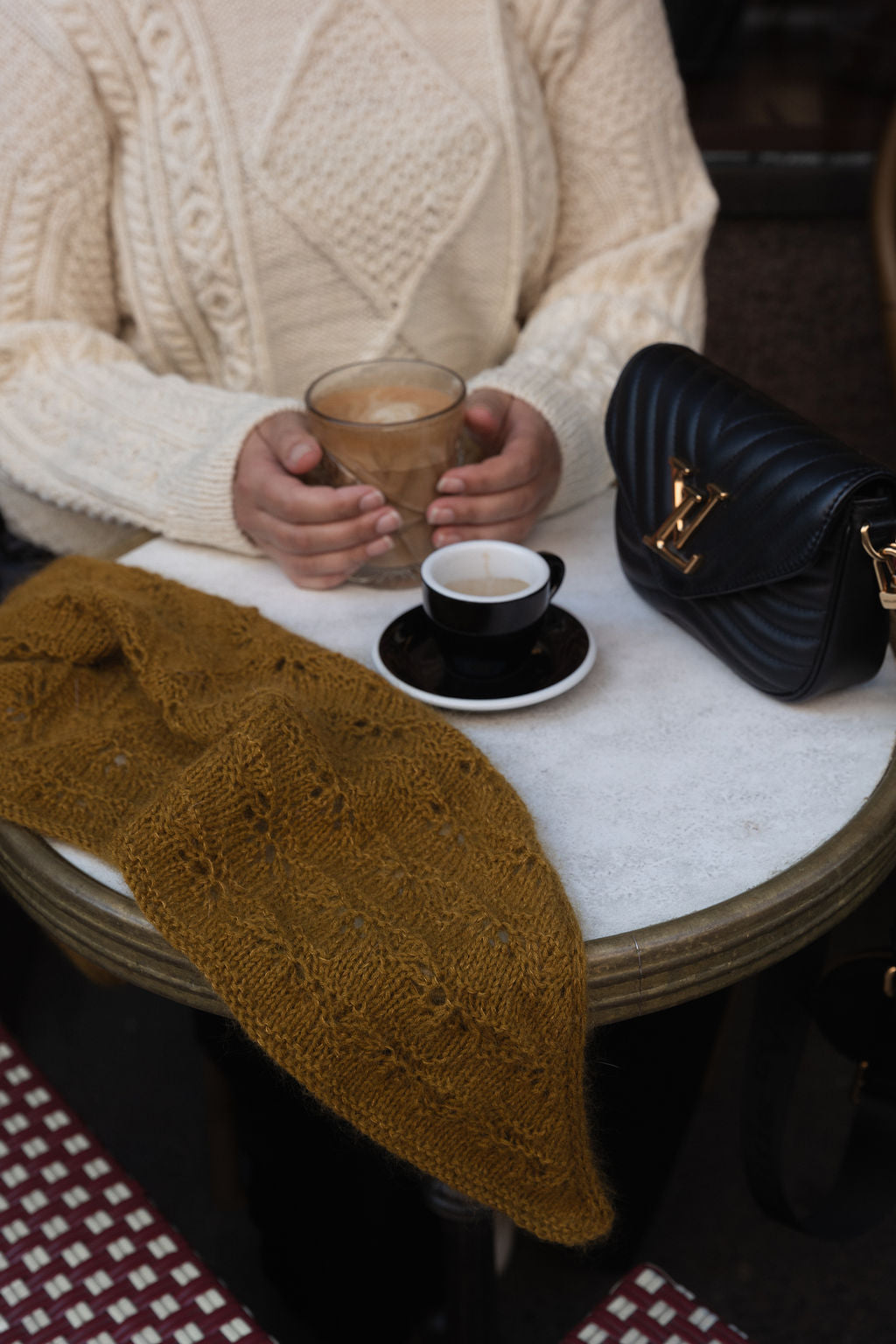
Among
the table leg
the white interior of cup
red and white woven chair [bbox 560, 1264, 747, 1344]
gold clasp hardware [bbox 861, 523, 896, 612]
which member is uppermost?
gold clasp hardware [bbox 861, 523, 896, 612]

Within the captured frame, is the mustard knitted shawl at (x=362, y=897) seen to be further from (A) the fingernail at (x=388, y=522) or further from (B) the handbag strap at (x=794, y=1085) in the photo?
(B) the handbag strap at (x=794, y=1085)

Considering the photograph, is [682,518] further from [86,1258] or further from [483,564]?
[86,1258]

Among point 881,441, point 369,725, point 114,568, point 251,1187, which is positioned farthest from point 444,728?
point 881,441

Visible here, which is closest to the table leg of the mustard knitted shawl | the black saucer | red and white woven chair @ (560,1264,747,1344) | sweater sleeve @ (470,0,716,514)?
red and white woven chair @ (560,1264,747,1344)

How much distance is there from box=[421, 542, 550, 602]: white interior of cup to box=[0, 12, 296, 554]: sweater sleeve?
0.76ft

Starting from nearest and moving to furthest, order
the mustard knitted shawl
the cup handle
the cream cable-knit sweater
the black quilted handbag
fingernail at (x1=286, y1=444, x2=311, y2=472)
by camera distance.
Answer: the mustard knitted shawl < the black quilted handbag < the cup handle < fingernail at (x1=286, y1=444, x2=311, y2=472) < the cream cable-knit sweater

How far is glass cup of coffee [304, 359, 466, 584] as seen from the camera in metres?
0.84

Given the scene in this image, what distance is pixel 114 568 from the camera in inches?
34.0

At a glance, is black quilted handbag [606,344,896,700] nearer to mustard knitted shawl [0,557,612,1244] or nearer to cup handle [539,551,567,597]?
cup handle [539,551,567,597]

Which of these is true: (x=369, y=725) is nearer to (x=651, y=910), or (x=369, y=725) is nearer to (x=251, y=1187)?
(x=651, y=910)

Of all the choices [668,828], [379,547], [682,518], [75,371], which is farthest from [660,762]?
[75,371]

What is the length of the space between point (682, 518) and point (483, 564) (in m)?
0.14

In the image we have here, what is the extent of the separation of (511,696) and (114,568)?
1.13ft

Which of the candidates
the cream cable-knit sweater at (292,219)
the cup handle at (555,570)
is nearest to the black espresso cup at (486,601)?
the cup handle at (555,570)
